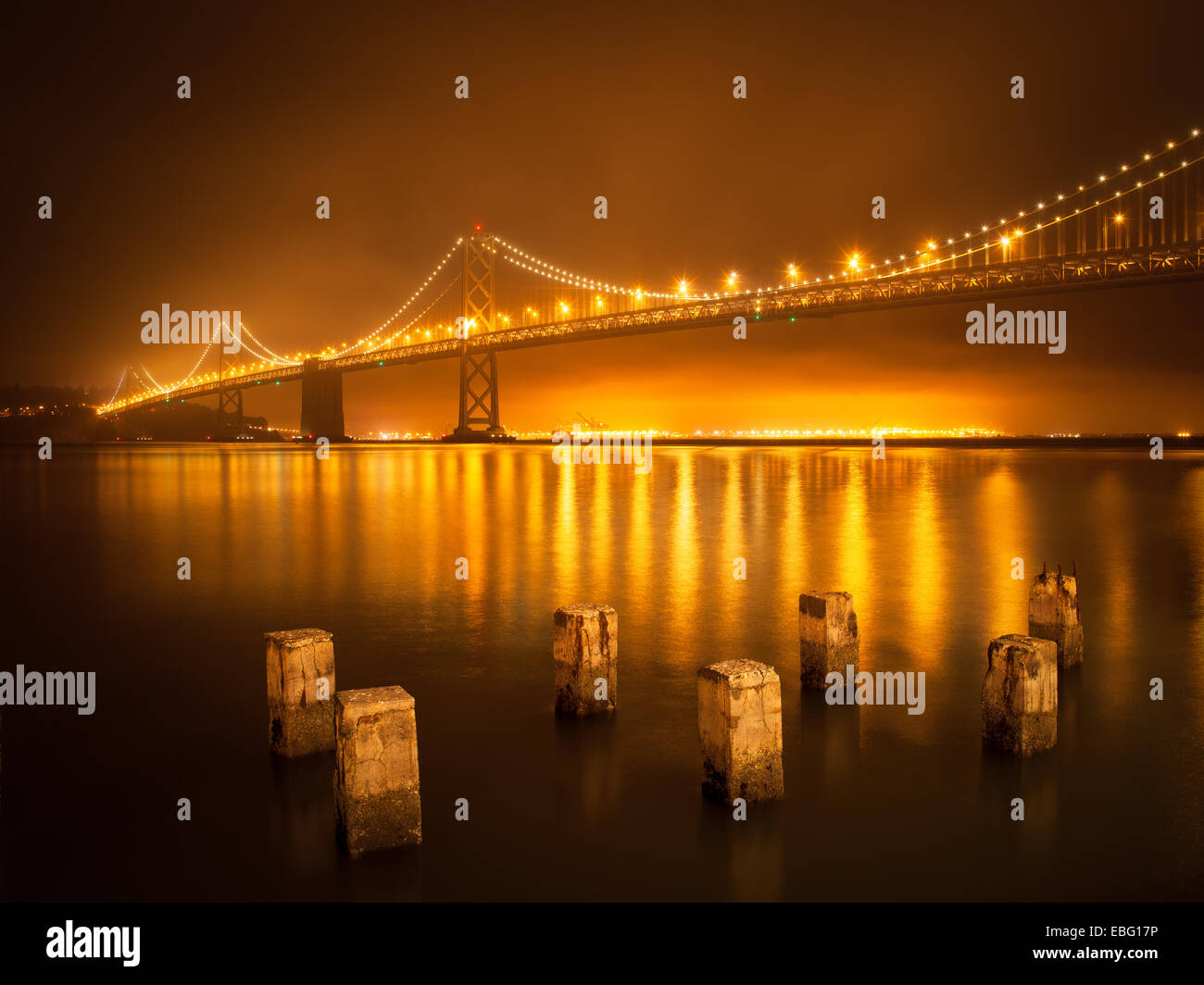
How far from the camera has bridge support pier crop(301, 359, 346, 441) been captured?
180 feet

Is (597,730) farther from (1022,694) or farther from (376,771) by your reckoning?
(1022,694)

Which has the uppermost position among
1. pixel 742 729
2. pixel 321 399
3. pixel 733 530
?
pixel 321 399

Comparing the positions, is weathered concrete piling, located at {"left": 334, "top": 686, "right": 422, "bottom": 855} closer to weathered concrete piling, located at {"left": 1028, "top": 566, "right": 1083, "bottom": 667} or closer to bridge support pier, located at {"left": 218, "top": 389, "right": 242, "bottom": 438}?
weathered concrete piling, located at {"left": 1028, "top": 566, "right": 1083, "bottom": 667}

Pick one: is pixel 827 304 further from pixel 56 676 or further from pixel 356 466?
pixel 56 676

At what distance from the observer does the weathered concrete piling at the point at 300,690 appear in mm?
3287

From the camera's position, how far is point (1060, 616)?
4562 mm

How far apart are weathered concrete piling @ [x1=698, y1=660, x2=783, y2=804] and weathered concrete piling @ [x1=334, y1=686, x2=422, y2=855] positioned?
3.23 ft

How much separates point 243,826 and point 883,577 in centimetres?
619

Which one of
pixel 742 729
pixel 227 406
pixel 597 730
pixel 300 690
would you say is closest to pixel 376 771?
pixel 300 690

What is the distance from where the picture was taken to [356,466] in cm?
3034

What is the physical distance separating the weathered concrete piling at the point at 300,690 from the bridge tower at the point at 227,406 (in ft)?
200

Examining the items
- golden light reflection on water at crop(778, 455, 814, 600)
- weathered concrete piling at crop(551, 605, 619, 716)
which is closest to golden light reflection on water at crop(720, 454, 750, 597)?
golden light reflection on water at crop(778, 455, 814, 600)

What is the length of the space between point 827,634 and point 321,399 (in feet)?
184

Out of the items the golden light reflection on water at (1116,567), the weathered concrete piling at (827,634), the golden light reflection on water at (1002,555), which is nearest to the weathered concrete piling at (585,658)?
the weathered concrete piling at (827,634)
